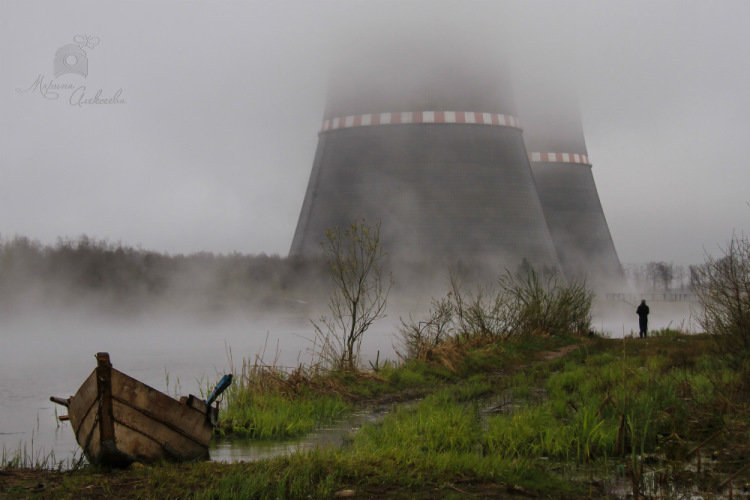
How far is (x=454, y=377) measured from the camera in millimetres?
11180

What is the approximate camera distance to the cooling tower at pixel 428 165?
33.2 m

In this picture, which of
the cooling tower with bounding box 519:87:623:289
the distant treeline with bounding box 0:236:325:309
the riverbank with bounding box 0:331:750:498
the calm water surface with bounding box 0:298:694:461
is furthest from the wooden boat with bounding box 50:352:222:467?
the cooling tower with bounding box 519:87:623:289

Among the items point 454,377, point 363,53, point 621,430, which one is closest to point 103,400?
point 621,430

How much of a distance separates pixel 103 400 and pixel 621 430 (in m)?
3.54

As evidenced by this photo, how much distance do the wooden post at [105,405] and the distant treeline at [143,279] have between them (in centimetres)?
2342

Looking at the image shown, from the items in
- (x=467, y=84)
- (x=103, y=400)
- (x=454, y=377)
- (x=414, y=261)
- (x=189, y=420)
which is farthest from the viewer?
(x=467, y=84)

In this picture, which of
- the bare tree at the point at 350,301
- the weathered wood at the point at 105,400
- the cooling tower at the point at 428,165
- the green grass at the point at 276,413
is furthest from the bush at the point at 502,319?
the cooling tower at the point at 428,165

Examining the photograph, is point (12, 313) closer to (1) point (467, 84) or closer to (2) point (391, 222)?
(2) point (391, 222)

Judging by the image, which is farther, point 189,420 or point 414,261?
point 414,261

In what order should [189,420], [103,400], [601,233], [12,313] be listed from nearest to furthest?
[103,400], [189,420], [12,313], [601,233]

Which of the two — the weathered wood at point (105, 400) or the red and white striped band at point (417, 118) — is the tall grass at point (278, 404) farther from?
the red and white striped band at point (417, 118)

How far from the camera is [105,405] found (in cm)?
587

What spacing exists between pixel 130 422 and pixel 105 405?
215 millimetres

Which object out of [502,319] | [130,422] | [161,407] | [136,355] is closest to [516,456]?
[161,407]
